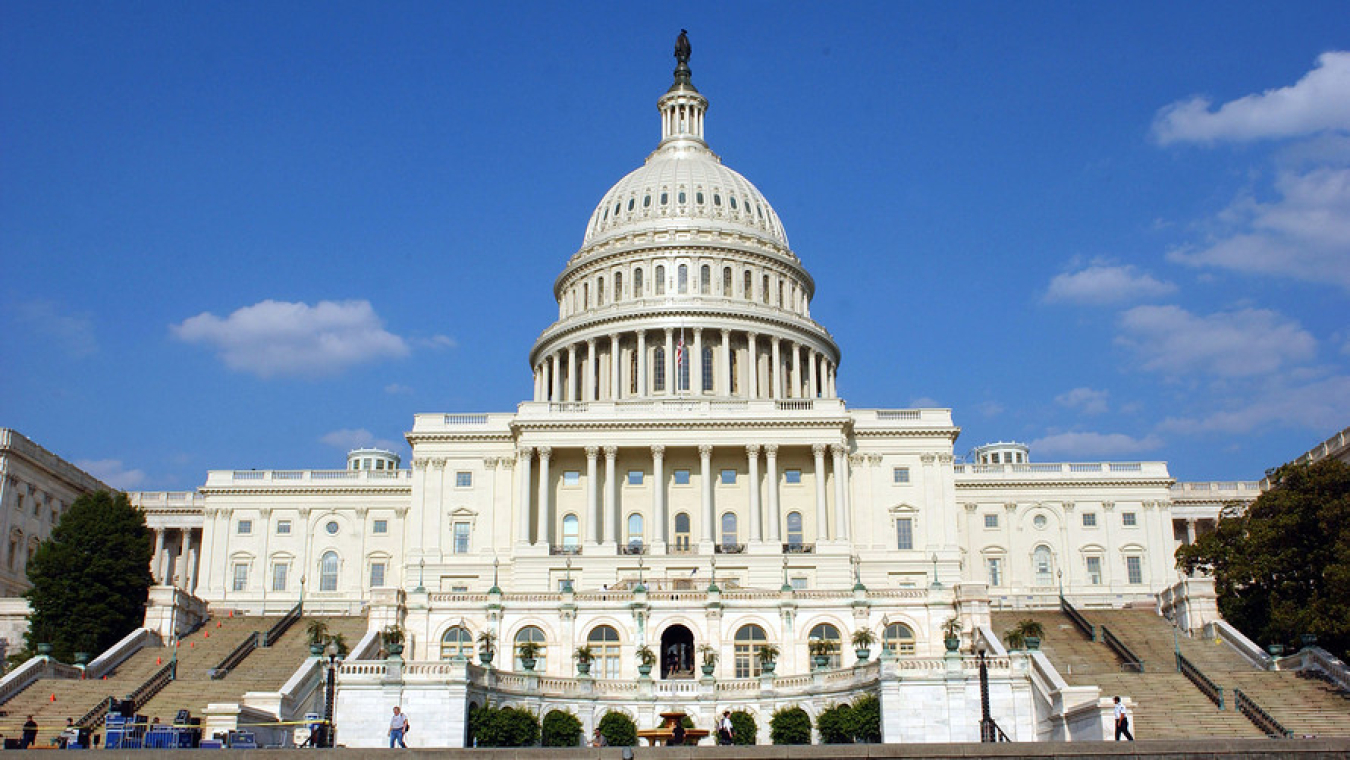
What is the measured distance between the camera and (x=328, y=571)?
95438 mm

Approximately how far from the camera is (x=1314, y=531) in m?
58.6

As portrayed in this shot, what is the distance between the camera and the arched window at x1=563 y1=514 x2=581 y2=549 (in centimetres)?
8462

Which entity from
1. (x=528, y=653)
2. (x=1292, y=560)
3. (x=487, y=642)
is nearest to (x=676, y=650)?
(x=528, y=653)

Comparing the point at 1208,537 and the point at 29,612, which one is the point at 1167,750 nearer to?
the point at 1208,537

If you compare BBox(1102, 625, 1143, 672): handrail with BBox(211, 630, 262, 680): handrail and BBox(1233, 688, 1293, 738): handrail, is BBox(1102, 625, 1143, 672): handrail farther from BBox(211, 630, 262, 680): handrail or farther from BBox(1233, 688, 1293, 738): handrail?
BBox(211, 630, 262, 680): handrail

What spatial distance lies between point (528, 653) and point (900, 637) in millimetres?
16241

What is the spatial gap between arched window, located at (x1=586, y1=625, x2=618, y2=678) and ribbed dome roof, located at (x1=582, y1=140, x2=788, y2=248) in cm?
5361

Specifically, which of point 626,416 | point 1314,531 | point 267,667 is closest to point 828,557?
point 626,416

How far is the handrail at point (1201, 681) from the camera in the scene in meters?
49.8

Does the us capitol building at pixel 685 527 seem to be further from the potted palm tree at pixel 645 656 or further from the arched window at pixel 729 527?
the potted palm tree at pixel 645 656

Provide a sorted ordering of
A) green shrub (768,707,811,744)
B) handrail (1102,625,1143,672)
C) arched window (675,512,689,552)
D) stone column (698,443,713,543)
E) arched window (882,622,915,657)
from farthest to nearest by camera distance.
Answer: arched window (675,512,689,552) < stone column (698,443,713,543) < arched window (882,622,915,657) < handrail (1102,625,1143,672) < green shrub (768,707,811,744)

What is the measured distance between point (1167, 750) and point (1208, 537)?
122 feet

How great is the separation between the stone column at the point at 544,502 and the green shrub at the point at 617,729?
3169cm

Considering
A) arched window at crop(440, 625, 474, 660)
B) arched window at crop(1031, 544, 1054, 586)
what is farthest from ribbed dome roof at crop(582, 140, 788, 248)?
arched window at crop(440, 625, 474, 660)
